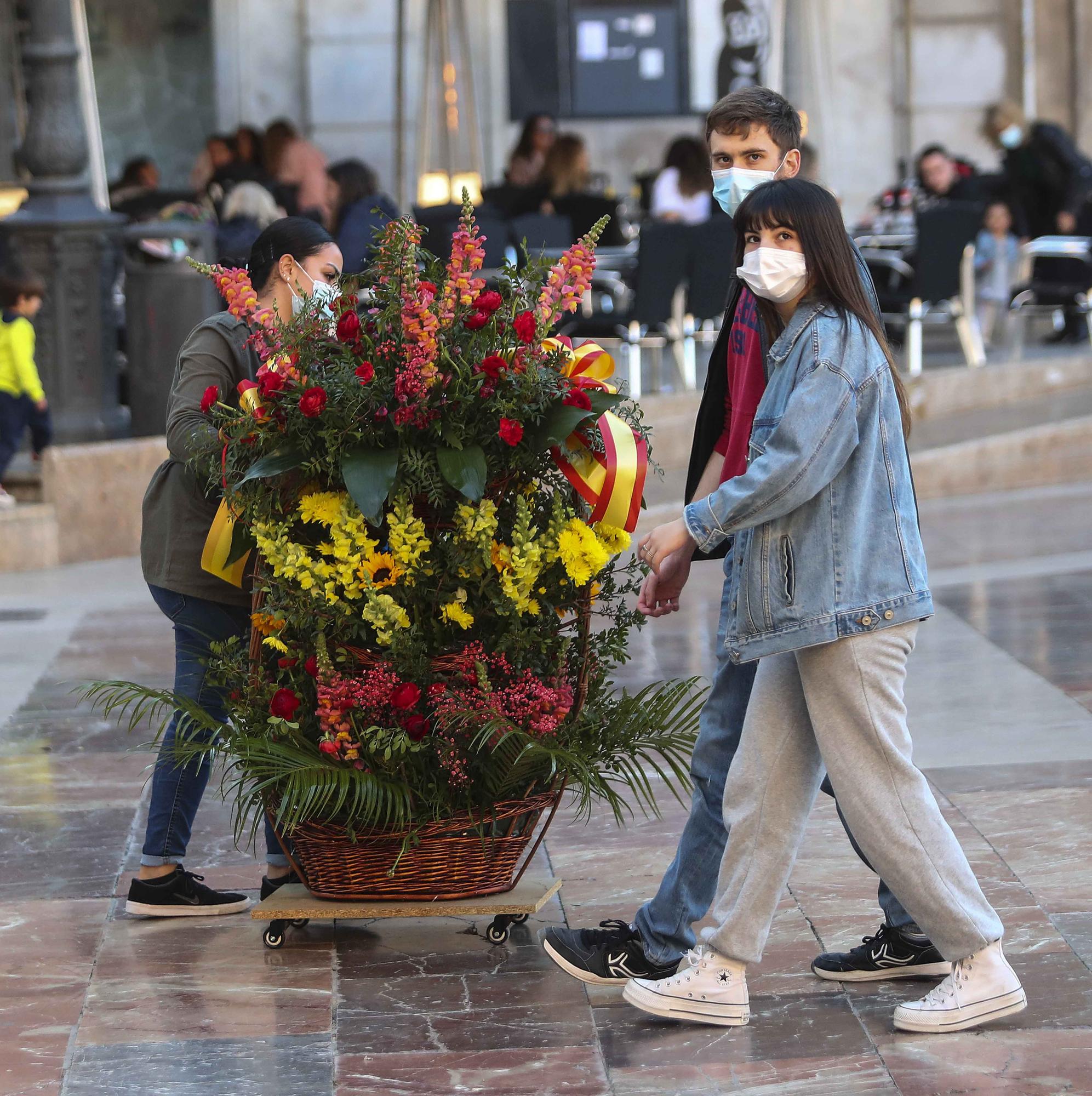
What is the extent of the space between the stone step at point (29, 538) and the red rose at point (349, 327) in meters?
5.63

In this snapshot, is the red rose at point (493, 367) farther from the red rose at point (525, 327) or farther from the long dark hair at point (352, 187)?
the long dark hair at point (352, 187)

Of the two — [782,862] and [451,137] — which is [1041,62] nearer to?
[451,137]

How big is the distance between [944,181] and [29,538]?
834cm

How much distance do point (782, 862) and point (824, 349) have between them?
99 centimetres

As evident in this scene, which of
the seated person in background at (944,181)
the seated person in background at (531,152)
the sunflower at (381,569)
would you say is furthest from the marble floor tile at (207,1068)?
the seated person in background at (944,181)

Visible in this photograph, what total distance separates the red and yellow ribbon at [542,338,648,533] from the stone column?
639 cm

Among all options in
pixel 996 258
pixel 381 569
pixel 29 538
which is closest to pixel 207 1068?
pixel 381 569

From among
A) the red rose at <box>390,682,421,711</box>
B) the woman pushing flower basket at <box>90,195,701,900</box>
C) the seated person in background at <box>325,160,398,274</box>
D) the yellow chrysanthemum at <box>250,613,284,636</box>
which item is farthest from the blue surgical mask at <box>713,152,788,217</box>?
the seated person in background at <box>325,160,398,274</box>

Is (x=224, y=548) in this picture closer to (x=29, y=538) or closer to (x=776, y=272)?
(x=776, y=272)

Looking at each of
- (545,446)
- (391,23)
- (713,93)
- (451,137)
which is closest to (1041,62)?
(713,93)

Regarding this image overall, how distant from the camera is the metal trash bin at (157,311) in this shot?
32.5 feet

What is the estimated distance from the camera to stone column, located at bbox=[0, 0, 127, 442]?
31.8 ft

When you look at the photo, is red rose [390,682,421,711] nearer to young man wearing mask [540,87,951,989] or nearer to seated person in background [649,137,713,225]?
young man wearing mask [540,87,951,989]

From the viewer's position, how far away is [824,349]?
3412 mm
